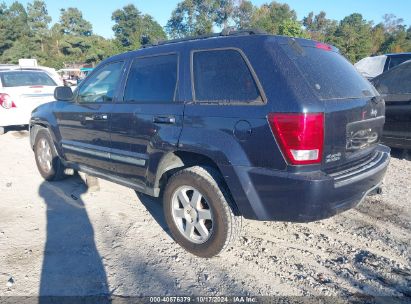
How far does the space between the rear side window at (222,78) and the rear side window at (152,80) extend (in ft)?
0.98

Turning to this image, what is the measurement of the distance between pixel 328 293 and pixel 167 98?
214 centimetres

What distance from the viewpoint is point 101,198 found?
4.56 metres

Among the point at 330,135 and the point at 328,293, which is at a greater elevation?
the point at 330,135

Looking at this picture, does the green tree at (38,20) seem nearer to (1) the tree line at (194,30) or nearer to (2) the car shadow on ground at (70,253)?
(1) the tree line at (194,30)

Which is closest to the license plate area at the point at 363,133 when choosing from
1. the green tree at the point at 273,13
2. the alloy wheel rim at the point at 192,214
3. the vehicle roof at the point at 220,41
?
the vehicle roof at the point at 220,41

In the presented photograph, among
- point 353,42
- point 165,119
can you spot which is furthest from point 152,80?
point 353,42

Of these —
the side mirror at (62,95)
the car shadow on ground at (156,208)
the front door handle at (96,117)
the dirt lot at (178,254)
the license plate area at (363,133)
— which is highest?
the side mirror at (62,95)

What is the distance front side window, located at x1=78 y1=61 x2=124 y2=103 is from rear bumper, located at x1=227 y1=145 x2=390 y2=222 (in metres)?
2.00

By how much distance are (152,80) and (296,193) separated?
188cm

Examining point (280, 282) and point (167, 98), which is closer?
point (280, 282)

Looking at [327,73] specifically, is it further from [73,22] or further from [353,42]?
[73,22]

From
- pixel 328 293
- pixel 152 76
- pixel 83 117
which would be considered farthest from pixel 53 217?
pixel 328 293

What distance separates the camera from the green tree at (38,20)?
232ft

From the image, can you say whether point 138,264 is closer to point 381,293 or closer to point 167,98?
point 167,98
